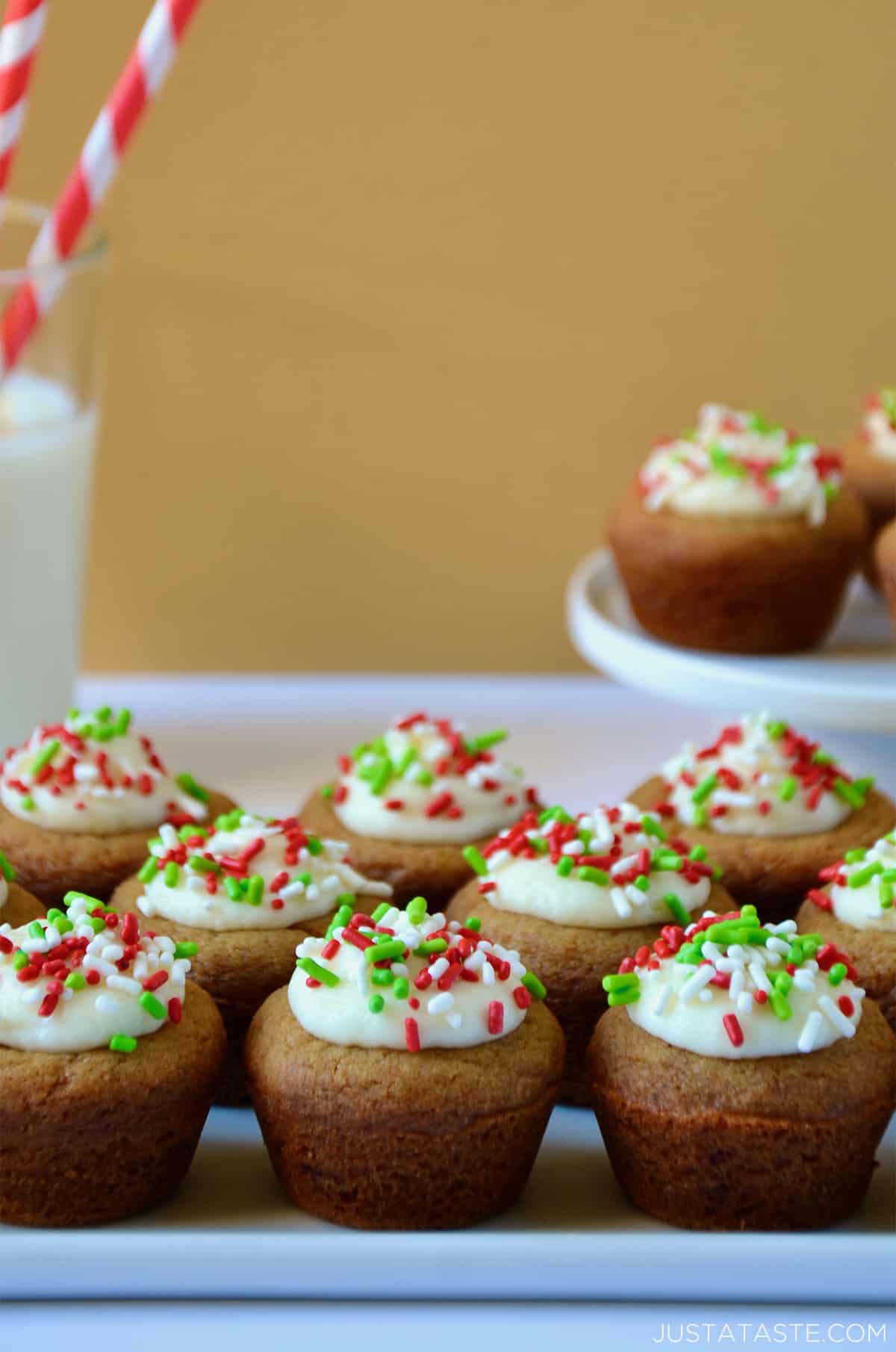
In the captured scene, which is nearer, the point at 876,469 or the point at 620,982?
the point at 620,982

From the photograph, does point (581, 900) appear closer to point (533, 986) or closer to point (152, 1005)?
point (533, 986)

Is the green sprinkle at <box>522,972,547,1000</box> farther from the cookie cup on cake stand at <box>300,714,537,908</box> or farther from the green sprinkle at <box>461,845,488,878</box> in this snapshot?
the cookie cup on cake stand at <box>300,714,537,908</box>

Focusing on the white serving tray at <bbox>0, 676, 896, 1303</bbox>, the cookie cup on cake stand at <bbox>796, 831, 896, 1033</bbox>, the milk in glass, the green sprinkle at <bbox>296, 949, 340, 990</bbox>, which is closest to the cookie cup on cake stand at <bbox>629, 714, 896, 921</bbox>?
the cookie cup on cake stand at <bbox>796, 831, 896, 1033</bbox>

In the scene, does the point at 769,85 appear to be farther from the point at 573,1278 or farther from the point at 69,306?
the point at 573,1278

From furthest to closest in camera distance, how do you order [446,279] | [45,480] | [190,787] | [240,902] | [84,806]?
[446,279]
[45,480]
[190,787]
[84,806]
[240,902]

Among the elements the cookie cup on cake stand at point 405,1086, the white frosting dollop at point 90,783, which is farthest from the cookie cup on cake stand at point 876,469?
the cookie cup on cake stand at point 405,1086

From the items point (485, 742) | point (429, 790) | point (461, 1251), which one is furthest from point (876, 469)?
point (461, 1251)

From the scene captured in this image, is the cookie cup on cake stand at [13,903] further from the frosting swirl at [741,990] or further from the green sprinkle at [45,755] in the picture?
the frosting swirl at [741,990]
